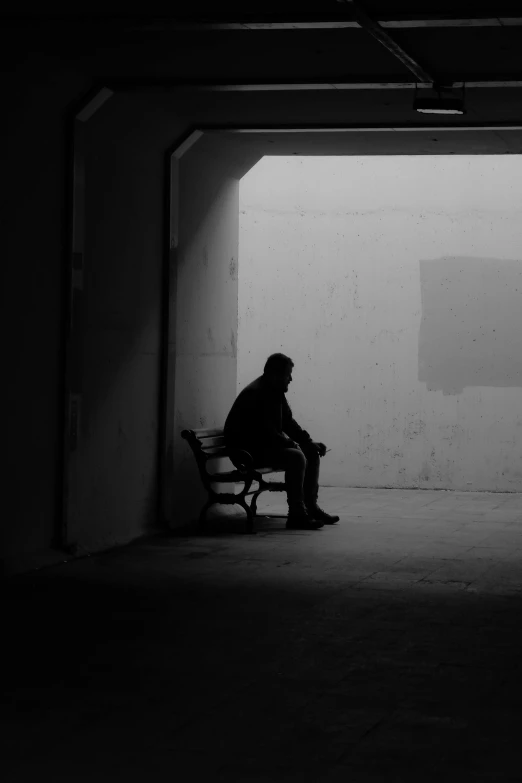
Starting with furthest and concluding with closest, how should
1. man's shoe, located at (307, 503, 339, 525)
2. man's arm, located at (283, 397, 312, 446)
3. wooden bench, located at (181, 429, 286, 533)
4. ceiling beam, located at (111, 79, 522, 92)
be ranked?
man's arm, located at (283, 397, 312, 446) < man's shoe, located at (307, 503, 339, 525) < wooden bench, located at (181, 429, 286, 533) < ceiling beam, located at (111, 79, 522, 92)

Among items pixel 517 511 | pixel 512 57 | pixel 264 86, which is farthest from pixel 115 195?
pixel 517 511

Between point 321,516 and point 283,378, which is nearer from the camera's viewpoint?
point 283,378

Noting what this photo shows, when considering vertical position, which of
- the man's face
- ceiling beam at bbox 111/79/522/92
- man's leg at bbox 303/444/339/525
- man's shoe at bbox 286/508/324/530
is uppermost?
ceiling beam at bbox 111/79/522/92

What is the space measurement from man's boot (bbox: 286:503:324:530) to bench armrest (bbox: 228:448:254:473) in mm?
529

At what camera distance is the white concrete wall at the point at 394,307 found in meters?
15.2

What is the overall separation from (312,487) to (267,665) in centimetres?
614

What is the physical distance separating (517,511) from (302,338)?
12.7 feet

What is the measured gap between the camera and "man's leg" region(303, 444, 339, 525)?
1198cm

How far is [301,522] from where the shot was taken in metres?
11.5

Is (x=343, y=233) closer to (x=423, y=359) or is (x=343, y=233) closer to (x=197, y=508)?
(x=423, y=359)

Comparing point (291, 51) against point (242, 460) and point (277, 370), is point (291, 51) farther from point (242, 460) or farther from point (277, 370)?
point (242, 460)

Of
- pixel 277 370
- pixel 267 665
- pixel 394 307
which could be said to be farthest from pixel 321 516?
pixel 267 665

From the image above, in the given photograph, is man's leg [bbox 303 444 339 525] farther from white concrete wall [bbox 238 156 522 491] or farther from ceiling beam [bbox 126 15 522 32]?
ceiling beam [bbox 126 15 522 32]

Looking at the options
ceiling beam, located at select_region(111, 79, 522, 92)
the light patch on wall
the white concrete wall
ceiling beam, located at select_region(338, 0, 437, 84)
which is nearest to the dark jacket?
ceiling beam, located at select_region(111, 79, 522, 92)
